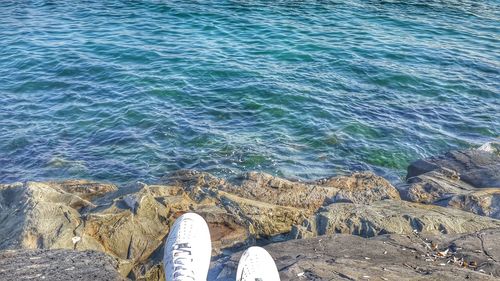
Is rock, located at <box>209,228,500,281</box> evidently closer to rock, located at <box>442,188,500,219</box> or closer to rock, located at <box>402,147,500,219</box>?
rock, located at <box>442,188,500,219</box>

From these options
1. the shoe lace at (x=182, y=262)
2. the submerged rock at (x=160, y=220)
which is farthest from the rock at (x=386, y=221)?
the shoe lace at (x=182, y=262)

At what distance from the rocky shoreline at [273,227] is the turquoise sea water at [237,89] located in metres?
1.79

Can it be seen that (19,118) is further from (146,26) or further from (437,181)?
(437,181)

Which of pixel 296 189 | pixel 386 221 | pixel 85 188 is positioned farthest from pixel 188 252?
pixel 85 188

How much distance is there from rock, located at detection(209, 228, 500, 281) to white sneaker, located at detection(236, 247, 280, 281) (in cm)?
23

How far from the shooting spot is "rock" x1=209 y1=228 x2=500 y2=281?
5.47 metres

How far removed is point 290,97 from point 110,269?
965 centimetres

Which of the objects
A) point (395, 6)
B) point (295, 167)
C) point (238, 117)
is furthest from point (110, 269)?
point (395, 6)

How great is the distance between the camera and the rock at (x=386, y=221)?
23.3ft

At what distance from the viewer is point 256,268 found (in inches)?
207

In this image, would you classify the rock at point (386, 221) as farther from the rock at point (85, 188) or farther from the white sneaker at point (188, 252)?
the rock at point (85, 188)

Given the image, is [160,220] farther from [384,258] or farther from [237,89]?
[237,89]

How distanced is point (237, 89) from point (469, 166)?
21.1 feet

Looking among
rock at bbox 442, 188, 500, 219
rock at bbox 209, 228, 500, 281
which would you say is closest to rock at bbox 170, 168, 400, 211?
rock at bbox 442, 188, 500, 219
